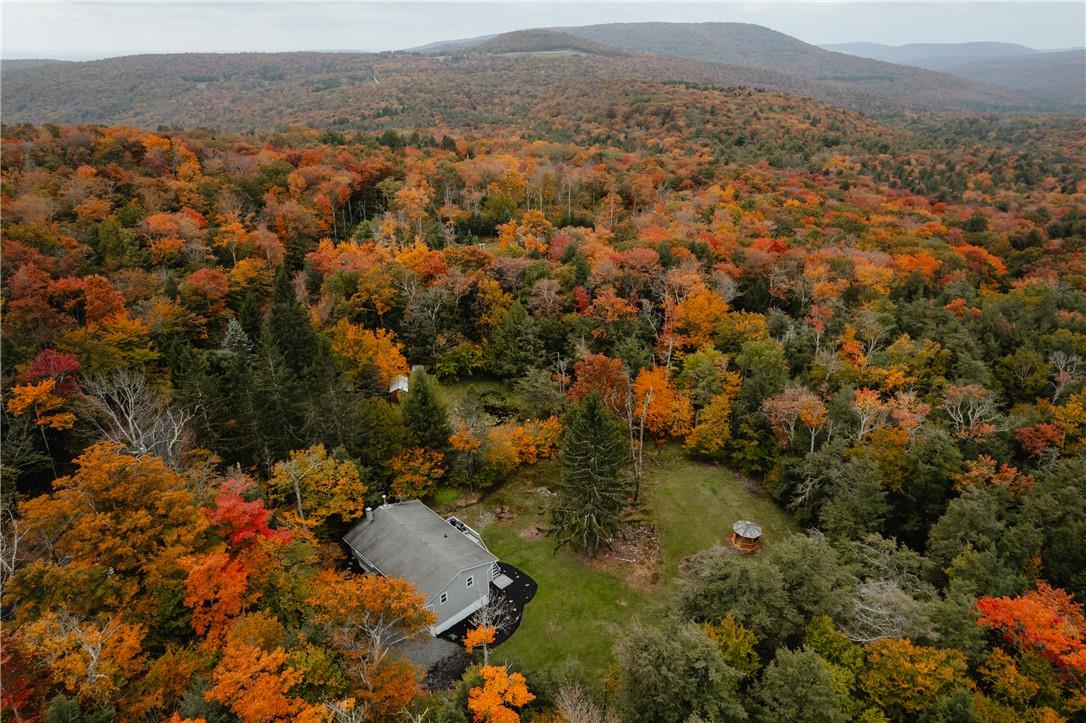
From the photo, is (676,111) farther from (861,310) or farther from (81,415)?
(81,415)

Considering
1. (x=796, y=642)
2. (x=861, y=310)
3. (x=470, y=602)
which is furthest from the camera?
(x=861, y=310)

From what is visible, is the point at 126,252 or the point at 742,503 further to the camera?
the point at 126,252

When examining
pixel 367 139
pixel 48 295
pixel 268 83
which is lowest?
pixel 48 295

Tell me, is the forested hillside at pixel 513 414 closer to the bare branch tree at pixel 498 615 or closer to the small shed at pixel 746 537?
the bare branch tree at pixel 498 615

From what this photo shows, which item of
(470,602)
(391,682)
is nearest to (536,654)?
(470,602)

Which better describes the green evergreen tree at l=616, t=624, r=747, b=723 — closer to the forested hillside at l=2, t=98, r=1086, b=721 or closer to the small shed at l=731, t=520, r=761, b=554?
the forested hillside at l=2, t=98, r=1086, b=721

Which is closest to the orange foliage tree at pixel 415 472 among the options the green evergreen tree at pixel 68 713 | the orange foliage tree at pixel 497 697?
the orange foliage tree at pixel 497 697

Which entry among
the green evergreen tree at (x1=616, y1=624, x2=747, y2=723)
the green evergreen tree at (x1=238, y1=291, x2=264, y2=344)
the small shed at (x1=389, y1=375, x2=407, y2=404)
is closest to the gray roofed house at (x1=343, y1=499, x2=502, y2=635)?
the green evergreen tree at (x1=616, y1=624, x2=747, y2=723)
